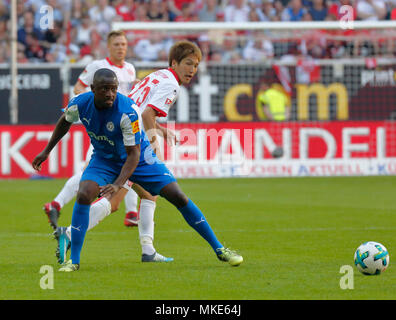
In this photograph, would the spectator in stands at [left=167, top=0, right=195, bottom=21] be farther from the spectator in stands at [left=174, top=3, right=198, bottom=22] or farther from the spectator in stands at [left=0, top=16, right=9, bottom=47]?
the spectator in stands at [left=0, top=16, right=9, bottom=47]

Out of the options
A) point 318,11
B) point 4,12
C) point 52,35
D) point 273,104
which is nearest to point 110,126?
point 273,104

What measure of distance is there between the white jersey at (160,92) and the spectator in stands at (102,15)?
47.4ft

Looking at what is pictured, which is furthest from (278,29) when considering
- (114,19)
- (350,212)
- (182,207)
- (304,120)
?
(182,207)

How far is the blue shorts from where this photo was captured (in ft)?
25.7

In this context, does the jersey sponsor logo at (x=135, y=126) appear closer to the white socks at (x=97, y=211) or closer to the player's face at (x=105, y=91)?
the player's face at (x=105, y=91)

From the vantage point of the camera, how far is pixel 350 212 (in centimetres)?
1308

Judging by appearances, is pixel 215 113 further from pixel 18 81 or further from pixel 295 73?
pixel 18 81

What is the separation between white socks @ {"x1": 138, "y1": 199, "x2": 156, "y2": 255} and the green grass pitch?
0.56ft

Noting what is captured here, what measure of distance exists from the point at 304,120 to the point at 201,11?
201 inches

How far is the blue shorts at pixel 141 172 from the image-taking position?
783 centimetres

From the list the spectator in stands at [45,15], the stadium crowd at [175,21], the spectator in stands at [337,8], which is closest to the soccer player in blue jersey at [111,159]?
the spectator in stands at [45,15]

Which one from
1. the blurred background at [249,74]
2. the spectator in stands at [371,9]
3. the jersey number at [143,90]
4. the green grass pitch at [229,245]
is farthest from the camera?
the spectator in stands at [371,9]

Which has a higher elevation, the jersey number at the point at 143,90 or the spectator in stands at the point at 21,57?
the spectator in stands at the point at 21,57

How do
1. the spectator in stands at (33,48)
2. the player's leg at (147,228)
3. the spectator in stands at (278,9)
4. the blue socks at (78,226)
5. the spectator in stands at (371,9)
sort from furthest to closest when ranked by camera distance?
the spectator in stands at (278,9)
the spectator in stands at (371,9)
the spectator in stands at (33,48)
the player's leg at (147,228)
the blue socks at (78,226)
